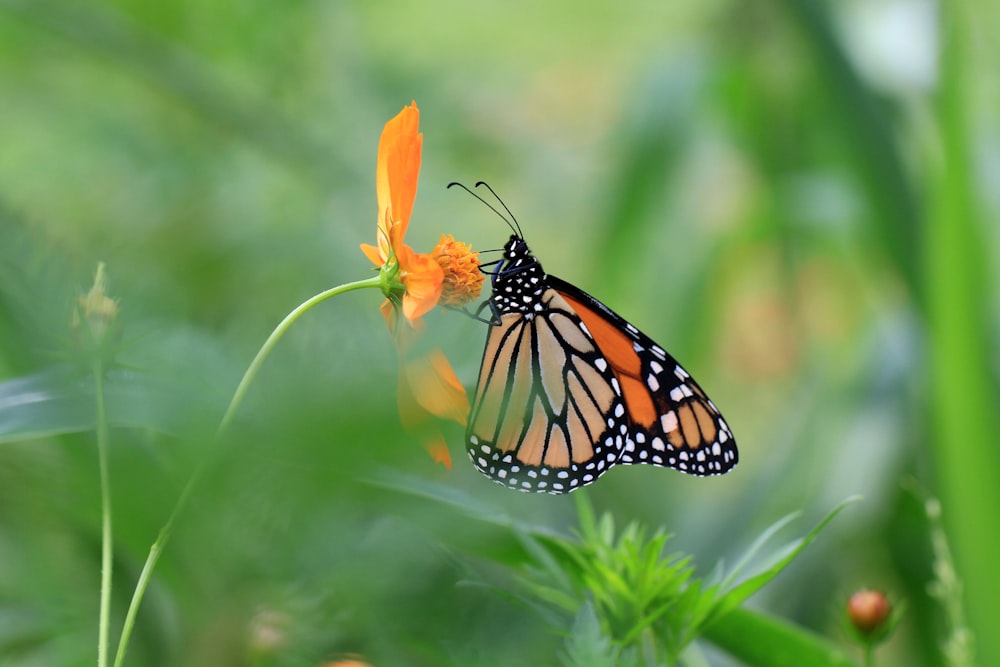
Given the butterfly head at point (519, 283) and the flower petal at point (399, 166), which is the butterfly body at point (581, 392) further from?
the flower petal at point (399, 166)

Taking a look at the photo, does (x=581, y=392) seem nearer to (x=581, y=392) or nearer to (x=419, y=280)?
(x=581, y=392)

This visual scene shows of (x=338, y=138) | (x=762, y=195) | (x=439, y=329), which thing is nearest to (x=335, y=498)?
(x=439, y=329)

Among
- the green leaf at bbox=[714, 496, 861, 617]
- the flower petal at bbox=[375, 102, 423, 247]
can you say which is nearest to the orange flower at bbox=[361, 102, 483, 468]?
the flower petal at bbox=[375, 102, 423, 247]

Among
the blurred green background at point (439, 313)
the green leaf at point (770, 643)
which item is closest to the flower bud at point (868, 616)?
the green leaf at point (770, 643)

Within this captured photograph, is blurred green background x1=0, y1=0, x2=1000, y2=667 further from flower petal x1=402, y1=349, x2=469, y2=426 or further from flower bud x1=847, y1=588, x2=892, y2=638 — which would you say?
flower bud x1=847, y1=588, x2=892, y2=638

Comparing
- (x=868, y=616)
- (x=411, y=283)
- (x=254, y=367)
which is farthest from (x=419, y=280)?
(x=868, y=616)

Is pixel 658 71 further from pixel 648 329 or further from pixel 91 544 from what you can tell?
pixel 91 544
